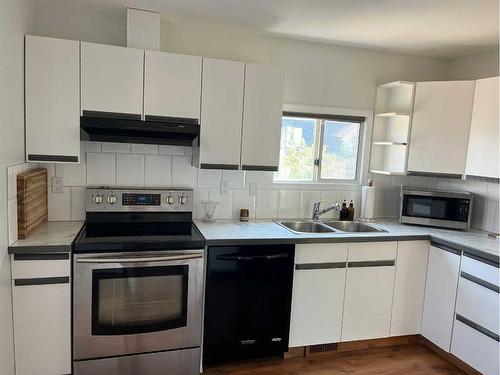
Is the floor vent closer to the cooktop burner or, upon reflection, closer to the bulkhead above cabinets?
the cooktop burner

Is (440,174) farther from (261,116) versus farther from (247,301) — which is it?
(247,301)

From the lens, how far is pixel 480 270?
2.38 metres

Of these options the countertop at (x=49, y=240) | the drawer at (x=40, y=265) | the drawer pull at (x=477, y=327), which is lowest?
the drawer pull at (x=477, y=327)

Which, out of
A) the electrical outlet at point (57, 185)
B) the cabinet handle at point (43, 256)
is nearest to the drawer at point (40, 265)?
the cabinet handle at point (43, 256)

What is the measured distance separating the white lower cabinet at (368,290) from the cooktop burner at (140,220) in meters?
1.17

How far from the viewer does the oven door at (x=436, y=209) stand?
9.62 ft

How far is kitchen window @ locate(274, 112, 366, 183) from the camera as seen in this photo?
10.3 ft

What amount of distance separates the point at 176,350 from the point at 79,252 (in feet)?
2.82

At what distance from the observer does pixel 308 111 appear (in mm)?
3105

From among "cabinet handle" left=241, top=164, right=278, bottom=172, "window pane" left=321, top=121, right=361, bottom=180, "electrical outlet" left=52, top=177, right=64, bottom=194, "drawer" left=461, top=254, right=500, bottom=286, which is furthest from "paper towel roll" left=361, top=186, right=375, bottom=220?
"electrical outlet" left=52, top=177, right=64, bottom=194

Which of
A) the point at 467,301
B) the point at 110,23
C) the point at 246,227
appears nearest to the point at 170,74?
the point at 110,23

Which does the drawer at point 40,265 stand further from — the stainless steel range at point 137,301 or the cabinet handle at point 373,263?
the cabinet handle at point 373,263

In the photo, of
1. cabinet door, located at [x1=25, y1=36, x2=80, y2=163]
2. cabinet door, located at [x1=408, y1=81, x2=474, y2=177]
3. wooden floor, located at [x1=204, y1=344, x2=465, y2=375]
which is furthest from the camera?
cabinet door, located at [x1=408, y1=81, x2=474, y2=177]

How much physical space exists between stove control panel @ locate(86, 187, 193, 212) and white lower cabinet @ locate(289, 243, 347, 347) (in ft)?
3.11
